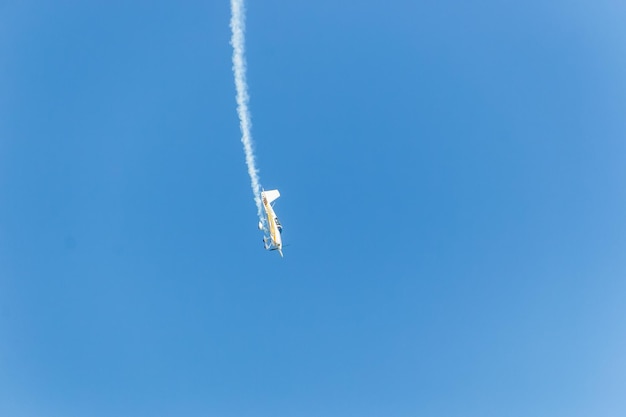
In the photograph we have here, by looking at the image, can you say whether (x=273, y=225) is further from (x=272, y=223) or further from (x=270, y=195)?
(x=270, y=195)

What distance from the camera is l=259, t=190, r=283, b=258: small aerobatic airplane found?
136 ft

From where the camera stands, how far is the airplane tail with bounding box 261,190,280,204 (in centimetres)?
4225

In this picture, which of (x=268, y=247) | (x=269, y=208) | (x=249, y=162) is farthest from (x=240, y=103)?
(x=268, y=247)

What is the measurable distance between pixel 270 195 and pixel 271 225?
2.76m

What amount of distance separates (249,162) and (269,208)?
4.77m

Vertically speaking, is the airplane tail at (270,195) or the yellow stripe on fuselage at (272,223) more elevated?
the airplane tail at (270,195)

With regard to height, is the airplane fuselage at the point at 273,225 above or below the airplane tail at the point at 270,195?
below

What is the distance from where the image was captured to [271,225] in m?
41.8

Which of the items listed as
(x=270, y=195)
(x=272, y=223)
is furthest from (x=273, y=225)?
(x=270, y=195)

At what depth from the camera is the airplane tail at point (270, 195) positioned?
42250mm

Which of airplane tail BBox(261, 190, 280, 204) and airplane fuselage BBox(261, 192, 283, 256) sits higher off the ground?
airplane tail BBox(261, 190, 280, 204)

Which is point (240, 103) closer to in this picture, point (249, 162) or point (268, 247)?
point (249, 162)

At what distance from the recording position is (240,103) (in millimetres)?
42531

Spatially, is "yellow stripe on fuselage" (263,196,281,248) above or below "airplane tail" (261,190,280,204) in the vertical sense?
below
